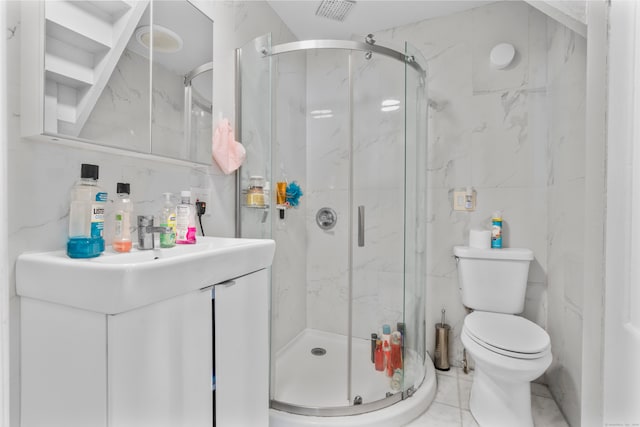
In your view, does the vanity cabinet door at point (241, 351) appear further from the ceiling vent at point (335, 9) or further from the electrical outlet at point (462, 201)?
the ceiling vent at point (335, 9)

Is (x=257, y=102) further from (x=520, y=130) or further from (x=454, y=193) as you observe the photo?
(x=520, y=130)

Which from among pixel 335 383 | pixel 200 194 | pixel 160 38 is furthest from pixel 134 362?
pixel 335 383

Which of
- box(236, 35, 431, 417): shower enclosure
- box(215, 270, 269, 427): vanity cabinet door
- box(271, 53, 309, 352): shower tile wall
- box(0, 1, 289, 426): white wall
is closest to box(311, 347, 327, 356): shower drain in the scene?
box(236, 35, 431, 417): shower enclosure

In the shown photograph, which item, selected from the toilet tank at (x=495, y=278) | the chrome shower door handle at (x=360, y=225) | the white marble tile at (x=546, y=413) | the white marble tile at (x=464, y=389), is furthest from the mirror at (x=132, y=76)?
the white marble tile at (x=546, y=413)

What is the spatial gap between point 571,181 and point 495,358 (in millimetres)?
946

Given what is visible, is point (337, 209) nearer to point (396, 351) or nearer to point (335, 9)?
point (396, 351)

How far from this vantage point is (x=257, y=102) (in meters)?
1.63

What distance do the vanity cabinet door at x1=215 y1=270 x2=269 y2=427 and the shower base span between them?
399 mm

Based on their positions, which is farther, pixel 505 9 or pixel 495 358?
pixel 505 9

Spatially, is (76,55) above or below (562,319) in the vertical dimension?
above

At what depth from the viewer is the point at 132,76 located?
1047 millimetres

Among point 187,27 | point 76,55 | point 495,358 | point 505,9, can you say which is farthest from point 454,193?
point 76,55

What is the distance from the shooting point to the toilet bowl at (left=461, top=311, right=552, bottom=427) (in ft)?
4.41

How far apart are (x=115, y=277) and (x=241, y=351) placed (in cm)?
55
